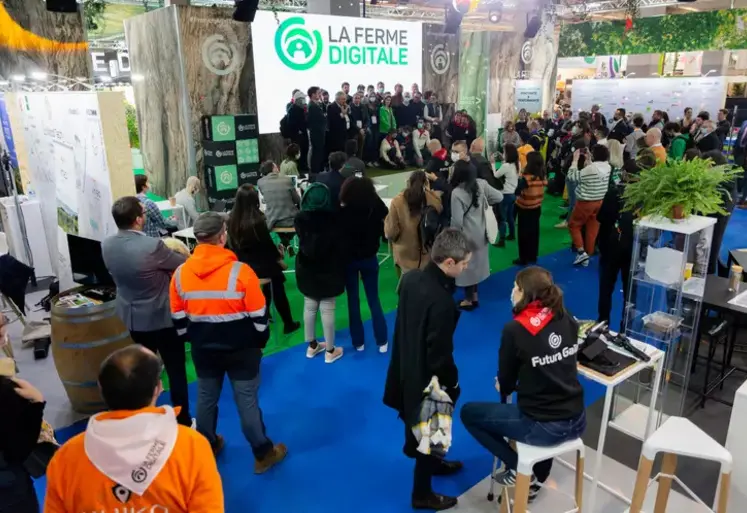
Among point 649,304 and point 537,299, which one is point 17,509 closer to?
point 537,299

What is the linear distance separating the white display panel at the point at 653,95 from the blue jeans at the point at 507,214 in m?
6.64

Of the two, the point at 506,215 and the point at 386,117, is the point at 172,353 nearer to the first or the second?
the point at 506,215

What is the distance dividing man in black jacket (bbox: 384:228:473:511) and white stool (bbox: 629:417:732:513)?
2.67 feet

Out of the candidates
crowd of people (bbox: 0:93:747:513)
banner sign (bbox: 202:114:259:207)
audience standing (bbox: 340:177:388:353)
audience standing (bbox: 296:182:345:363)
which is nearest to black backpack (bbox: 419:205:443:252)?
crowd of people (bbox: 0:93:747:513)

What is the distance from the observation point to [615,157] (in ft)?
22.8

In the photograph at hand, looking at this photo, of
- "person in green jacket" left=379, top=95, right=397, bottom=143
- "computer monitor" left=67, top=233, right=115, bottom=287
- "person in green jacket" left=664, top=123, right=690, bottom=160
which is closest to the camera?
"computer monitor" left=67, top=233, right=115, bottom=287

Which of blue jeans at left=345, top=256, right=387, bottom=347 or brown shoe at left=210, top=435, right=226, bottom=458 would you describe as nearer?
brown shoe at left=210, top=435, right=226, bottom=458

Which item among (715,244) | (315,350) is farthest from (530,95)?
(315,350)

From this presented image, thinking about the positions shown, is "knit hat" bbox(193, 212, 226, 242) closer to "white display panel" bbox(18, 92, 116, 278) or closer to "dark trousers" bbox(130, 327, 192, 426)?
"dark trousers" bbox(130, 327, 192, 426)

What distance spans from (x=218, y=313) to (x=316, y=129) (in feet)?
21.9

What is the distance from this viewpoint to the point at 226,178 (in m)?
8.41

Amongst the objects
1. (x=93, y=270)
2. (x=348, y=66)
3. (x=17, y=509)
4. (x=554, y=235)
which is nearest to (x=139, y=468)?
(x=17, y=509)

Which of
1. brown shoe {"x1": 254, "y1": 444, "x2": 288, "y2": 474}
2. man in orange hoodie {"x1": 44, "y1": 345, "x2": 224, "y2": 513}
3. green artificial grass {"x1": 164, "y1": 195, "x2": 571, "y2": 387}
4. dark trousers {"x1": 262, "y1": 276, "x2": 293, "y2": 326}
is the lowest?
green artificial grass {"x1": 164, "y1": 195, "x2": 571, "y2": 387}

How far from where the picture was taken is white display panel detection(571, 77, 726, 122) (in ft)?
39.5
